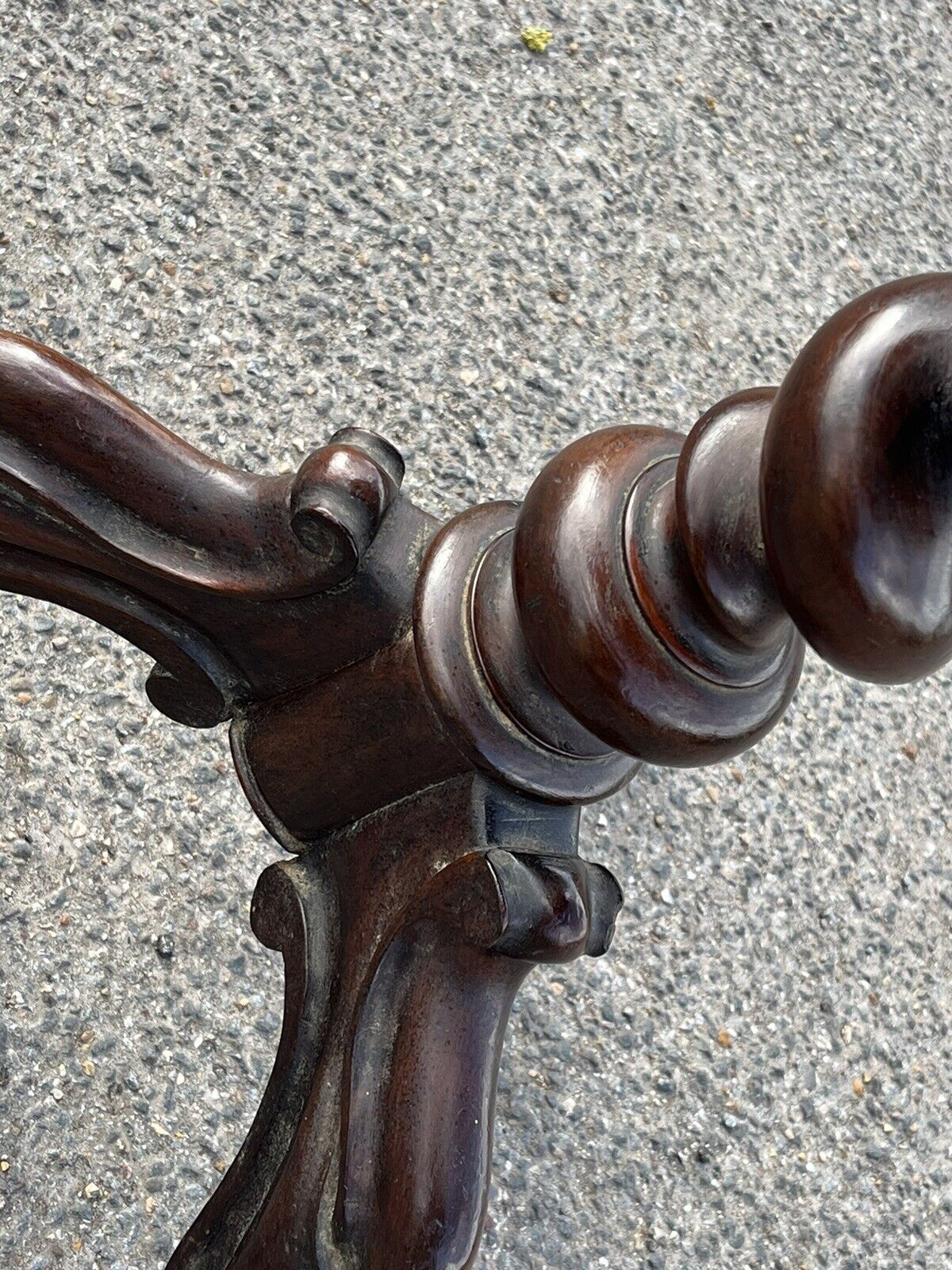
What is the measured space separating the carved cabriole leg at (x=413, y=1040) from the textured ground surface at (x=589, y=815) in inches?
12.5

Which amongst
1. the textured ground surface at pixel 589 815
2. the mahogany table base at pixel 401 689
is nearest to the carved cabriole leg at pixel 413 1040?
the mahogany table base at pixel 401 689

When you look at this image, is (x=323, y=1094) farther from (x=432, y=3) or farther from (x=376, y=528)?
(x=432, y=3)

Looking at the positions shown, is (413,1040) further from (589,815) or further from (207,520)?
(589,815)

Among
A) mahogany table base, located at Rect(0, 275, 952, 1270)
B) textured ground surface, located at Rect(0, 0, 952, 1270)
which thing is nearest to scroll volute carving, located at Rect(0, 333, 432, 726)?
mahogany table base, located at Rect(0, 275, 952, 1270)

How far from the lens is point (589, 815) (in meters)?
0.85

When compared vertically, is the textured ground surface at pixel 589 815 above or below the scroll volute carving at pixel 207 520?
below

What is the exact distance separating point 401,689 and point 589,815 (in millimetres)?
474

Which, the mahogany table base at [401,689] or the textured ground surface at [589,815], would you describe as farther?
the textured ground surface at [589,815]

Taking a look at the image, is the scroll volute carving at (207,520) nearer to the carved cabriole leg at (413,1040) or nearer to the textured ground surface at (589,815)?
the carved cabriole leg at (413,1040)

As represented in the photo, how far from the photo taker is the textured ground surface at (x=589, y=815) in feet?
2.41

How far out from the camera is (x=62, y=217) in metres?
0.85

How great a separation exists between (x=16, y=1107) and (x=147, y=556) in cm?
40

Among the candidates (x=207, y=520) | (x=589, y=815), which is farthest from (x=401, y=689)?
(x=589, y=815)

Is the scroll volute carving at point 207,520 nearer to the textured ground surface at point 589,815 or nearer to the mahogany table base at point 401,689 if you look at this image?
the mahogany table base at point 401,689
